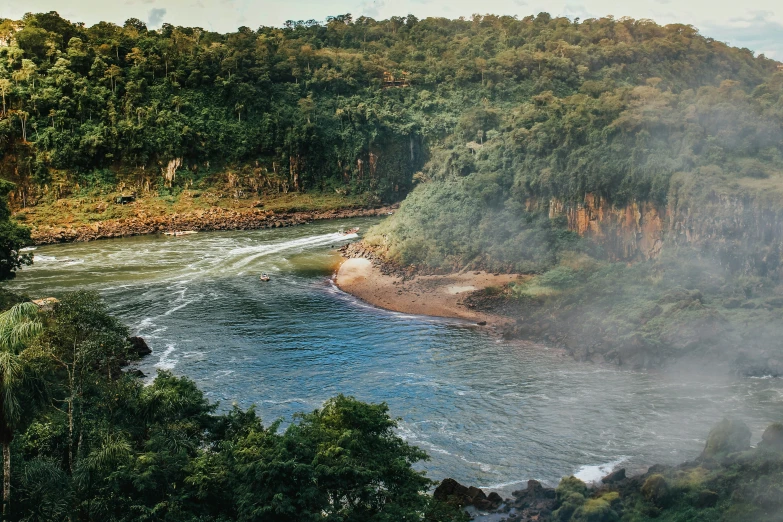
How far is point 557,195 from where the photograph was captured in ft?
215

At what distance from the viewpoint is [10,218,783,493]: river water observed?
34.3 metres

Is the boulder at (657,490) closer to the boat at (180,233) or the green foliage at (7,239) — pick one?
the green foliage at (7,239)

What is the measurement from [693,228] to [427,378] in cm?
2607

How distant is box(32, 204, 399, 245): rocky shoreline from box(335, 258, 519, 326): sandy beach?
29.2m

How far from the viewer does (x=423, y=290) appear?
61938 millimetres

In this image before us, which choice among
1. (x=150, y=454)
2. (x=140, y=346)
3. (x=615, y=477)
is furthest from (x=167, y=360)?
(x=615, y=477)

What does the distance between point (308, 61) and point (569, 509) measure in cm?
10261

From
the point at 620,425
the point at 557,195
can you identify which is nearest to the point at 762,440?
the point at 620,425

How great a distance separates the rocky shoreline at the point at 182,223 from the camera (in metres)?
84.3

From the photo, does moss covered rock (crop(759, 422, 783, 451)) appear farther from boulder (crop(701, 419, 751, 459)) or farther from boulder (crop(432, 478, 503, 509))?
boulder (crop(432, 478, 503, 509))

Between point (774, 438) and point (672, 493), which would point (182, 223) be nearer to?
point (672, 493)

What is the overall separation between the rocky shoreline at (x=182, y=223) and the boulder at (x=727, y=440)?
230 ft

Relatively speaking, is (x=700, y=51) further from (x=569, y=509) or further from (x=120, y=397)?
(x=120, y=397)

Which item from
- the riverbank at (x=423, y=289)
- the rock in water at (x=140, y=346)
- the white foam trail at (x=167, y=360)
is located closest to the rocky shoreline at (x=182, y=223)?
the riverbank at (x=423, y=289)
